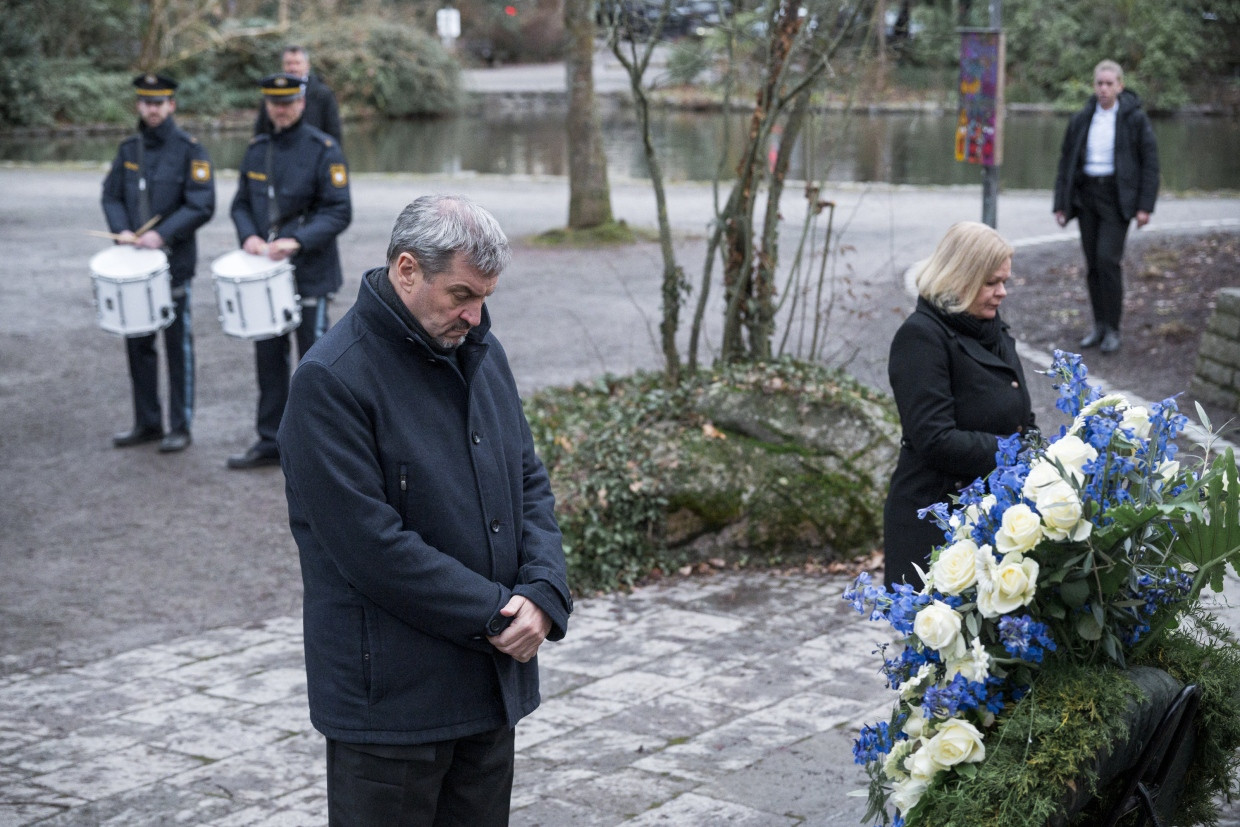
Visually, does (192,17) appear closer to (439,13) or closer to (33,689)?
(439,13)

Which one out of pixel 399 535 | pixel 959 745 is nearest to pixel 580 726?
pixel 399 535

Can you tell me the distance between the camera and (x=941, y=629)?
274 cm

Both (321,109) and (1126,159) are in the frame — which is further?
(321,109)

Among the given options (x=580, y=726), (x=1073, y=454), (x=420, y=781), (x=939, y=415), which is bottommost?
(x=580, y=726)

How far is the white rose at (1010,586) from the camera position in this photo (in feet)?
8.86

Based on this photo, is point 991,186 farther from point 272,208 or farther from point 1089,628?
point 1089,628

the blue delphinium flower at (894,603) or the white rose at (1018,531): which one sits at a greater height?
the white rose at (1018,531)

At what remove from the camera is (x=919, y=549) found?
14.2 ft

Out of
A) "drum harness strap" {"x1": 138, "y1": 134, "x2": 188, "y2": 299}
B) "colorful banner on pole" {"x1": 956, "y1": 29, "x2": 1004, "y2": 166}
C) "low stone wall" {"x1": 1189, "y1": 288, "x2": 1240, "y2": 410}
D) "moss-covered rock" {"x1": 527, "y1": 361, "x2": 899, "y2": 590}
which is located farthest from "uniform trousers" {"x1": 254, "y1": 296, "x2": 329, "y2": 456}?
"low stone wall" {"x1": 1189, "y1": 288, "x2": 1240, "y2": 410}

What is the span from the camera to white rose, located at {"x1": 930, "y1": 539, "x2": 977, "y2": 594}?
9.12ft

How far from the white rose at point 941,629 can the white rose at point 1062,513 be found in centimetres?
25

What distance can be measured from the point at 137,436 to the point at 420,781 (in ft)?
20.1

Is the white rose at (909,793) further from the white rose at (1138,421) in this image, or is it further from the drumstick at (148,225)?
the drumstick at (148,225)

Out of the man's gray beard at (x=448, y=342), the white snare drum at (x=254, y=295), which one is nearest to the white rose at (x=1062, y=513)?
the man's gray beard at (x=448, y=342)
